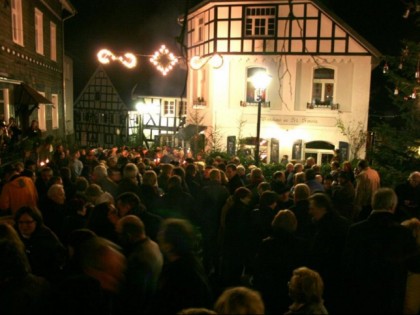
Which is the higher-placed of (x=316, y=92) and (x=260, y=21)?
(x=260, y=21)

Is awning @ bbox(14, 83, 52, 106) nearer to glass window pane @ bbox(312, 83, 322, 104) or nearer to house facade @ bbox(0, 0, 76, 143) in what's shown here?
house facade @ bbox(0, 0, 76, 143)

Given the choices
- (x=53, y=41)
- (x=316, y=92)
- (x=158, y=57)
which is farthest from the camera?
(x=316, y=92)

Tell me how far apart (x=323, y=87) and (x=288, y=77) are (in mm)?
1907

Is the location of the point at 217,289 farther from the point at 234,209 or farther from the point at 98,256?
the point at 98,256

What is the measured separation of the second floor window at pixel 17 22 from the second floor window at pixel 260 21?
11.7 meters

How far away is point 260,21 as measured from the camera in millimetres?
23125

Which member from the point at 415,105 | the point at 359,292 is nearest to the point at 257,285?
the point at 359,292

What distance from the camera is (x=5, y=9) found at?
13.4 m

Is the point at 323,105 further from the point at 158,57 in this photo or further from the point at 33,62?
the point at 33,62

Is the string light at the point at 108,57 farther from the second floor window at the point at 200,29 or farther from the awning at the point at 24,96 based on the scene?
the second floor window at the point at 200,29

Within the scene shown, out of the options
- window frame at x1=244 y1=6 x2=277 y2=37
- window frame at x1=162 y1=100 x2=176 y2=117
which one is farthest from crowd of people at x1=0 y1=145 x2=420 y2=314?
window frame at x1=162 y1=100 x2=176 y2=117

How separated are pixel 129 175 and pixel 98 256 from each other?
3.88 m

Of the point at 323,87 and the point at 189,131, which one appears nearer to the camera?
the point at 323,87

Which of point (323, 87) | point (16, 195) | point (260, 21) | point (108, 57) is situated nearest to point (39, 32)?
point (108, 57)
